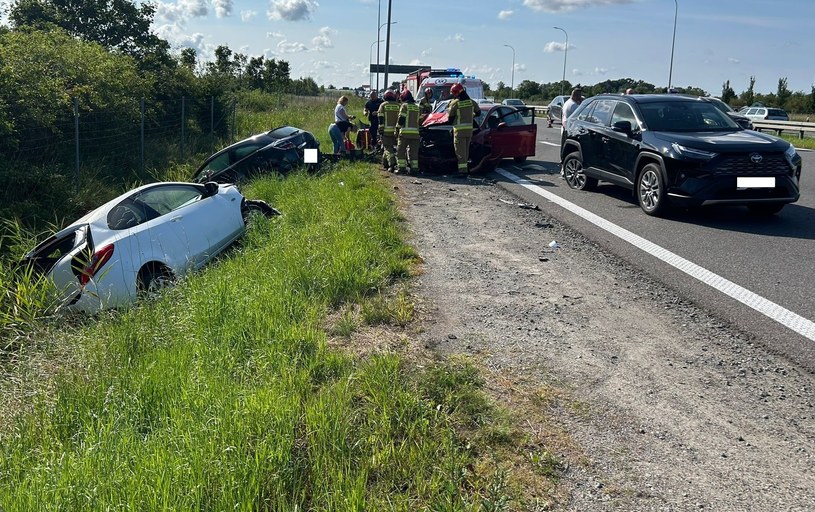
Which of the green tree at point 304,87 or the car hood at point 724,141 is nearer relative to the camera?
the car hood at point 724,141

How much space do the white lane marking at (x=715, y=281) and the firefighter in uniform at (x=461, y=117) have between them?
12.5ft

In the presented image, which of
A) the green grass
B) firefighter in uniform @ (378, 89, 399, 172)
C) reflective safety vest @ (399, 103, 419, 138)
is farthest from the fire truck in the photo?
the green grass

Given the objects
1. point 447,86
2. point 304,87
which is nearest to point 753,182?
point 447,86

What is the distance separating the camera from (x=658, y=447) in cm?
330

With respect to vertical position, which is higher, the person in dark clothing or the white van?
the white van

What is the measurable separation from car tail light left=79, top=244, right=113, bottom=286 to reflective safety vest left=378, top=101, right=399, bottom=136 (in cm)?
833

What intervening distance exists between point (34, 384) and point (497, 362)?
10.3ft

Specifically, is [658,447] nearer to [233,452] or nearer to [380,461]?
[380,461]

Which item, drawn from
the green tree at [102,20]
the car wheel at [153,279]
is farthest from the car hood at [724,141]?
the green tree at [102,20]

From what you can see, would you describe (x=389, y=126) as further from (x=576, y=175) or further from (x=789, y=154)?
(x=789, y=154)

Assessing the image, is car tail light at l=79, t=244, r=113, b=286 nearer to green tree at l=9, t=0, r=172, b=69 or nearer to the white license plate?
the white license plate

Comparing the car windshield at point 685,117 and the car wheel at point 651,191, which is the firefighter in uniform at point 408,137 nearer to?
the car windshield at point 685,117

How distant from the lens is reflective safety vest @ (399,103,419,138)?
1328cm

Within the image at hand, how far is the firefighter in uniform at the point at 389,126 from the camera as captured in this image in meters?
14.3
